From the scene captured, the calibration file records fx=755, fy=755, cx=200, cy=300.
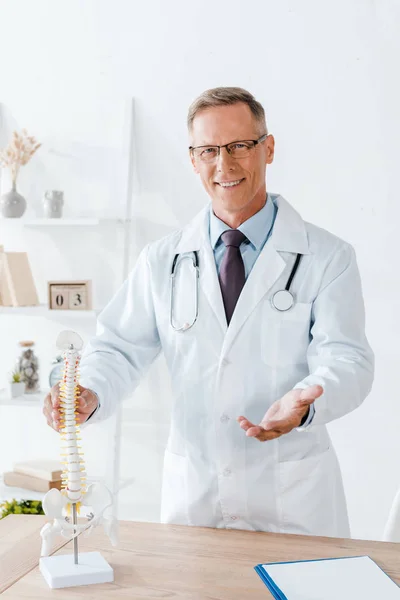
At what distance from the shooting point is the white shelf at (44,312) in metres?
3.07

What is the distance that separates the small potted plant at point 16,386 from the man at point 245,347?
→ 1205 millimetres

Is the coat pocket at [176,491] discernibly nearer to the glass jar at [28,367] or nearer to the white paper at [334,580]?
the white paper at [334,580]

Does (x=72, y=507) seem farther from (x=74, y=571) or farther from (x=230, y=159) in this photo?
(x=230, y=159)

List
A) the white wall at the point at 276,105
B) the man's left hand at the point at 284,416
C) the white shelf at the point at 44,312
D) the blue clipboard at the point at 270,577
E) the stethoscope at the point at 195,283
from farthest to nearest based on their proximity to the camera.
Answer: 1. the white shelf at the point at 44,312
2. the white wall at the point at 276,105
3. the stethoscope at the point at 195,283
4. the man's left hand at the point at 284,416
5. the blue clipboard at the point at 270,577

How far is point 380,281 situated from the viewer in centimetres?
299

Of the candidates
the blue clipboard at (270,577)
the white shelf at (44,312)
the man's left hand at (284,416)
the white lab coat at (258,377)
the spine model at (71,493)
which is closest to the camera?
the blue clipboard at (270,577)

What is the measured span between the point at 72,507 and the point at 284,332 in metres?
0.74

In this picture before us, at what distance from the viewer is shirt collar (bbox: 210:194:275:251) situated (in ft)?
6.75

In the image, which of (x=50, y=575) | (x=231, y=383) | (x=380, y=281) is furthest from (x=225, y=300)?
(x=380, y=281)

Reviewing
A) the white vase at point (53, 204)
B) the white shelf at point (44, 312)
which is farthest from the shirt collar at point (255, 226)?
the white vase at point (53, 204)

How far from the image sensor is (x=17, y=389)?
10.4 feet

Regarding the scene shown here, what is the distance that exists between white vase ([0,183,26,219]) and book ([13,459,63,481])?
3.44ft

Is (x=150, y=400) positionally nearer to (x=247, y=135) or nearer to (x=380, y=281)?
(x=380, y=281)

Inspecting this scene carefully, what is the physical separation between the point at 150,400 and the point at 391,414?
1.00 meters
